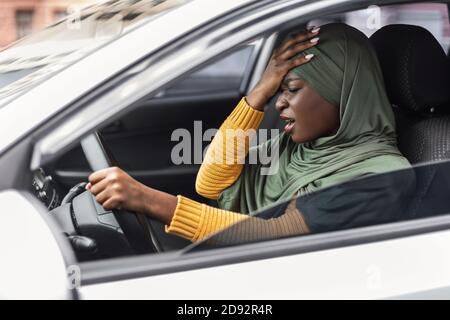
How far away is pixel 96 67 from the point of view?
165 centimetres

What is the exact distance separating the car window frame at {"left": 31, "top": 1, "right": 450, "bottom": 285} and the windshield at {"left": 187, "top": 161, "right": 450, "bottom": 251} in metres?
0.04

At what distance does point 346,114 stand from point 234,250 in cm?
61

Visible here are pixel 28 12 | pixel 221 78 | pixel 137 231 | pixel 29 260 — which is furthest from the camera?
pixel 28 12

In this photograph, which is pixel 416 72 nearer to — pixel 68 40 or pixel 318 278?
pixel 318 278

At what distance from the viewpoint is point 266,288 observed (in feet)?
5.33

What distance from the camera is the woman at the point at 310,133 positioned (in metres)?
1.98

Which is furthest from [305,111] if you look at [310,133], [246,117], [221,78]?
[221,78]

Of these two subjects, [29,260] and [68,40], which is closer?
[29,260]

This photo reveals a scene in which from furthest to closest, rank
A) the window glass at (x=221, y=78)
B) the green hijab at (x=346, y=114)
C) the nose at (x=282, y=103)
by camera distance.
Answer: the window glass at (x=221, y=78)
the nose at (x=282, y=103)
the green hijab at (x=346, y=114)

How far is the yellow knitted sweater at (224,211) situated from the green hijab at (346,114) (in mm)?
141

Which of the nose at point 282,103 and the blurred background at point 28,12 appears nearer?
the nose at point 282,103

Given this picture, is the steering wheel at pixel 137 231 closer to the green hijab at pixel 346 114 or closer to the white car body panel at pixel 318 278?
the green hijab at pixel 346 114

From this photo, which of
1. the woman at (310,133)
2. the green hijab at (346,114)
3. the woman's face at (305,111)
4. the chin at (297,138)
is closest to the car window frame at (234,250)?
the woman at (310,133)
